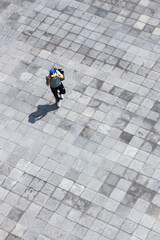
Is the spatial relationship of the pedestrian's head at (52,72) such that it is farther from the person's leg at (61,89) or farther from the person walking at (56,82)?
the person's leg at (61,89)

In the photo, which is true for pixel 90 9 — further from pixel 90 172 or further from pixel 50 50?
pixel 90 172

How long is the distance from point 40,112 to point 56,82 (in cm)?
Answer: 148

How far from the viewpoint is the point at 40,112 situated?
15.6 meters

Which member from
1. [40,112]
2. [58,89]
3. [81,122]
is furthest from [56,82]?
[81,122]

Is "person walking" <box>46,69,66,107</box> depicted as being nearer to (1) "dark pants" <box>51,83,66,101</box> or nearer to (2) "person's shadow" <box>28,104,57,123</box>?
(1) "dark pants" <box>51,83,66,101</box>

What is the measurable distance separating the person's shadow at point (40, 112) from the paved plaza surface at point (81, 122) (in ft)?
0.12

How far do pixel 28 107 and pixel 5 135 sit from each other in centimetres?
140

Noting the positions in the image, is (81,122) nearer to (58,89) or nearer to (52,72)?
(58,89)

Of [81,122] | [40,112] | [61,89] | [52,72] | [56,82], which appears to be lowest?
[81,122]

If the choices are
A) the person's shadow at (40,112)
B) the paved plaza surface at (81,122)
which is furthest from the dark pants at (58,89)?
the paved plaza surface at (81,122)

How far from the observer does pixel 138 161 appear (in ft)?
46.4

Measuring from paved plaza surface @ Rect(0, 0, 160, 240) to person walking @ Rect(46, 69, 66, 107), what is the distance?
632mm

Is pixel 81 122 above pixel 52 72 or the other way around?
the other way around

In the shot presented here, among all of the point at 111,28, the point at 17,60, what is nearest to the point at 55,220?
the point at 17,60
